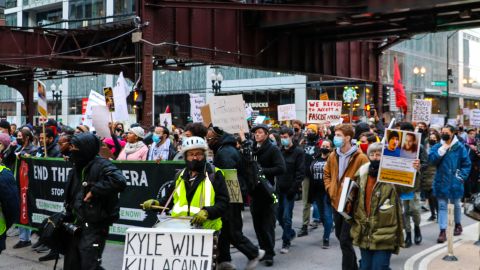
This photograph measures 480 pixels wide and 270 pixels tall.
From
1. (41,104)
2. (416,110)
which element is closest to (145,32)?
(41,104)

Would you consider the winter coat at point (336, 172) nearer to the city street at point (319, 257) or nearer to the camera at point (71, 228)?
the city street at point (319, 257)

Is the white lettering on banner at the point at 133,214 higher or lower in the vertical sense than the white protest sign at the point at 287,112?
lower

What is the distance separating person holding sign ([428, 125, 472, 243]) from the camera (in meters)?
9.29

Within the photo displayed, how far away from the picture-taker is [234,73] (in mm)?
51406

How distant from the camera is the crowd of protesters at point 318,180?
227 inches

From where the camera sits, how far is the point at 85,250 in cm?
544

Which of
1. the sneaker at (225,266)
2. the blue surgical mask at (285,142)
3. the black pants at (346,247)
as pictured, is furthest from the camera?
the blue surgical mask at (285,142)

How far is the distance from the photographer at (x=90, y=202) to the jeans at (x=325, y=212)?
4346 mm

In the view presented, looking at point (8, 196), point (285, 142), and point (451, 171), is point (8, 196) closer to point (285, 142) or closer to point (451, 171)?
point (285, 142)

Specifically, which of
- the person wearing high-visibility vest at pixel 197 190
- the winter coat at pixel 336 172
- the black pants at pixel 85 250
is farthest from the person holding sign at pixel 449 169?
the black pants at pixel 85 250

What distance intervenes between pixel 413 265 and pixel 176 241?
14.5 feet

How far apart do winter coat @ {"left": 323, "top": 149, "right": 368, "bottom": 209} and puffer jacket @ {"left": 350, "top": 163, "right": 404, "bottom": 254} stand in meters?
0.66

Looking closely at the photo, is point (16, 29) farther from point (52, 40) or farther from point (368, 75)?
point (368, 75)

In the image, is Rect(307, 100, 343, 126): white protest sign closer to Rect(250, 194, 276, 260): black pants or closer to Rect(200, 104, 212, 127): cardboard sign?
Rect(200, 104, 212, 127): cardboard sign
